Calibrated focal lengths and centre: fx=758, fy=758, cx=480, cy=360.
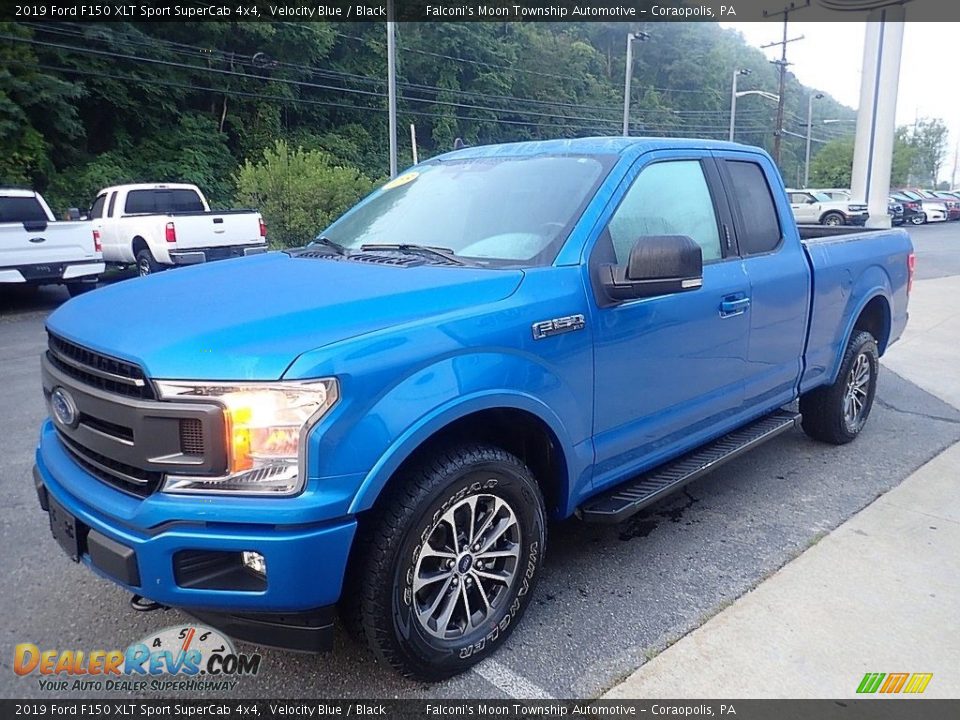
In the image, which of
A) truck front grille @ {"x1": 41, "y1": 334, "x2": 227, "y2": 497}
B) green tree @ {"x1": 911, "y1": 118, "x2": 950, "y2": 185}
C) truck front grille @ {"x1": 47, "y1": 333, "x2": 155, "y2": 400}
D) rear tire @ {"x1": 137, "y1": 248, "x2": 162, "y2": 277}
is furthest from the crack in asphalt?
green tree @ {"x1": 911, "y1": 118, "x2": 950, "y2": 185}

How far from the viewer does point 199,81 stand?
1425 inches

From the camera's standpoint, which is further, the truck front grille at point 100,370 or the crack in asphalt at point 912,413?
the crack in asphalt at point 912,413

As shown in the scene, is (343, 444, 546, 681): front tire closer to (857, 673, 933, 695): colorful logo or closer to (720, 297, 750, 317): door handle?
(857, 673, 933, 695): colorful logo

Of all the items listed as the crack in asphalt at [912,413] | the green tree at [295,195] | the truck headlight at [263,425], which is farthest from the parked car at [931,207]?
the truck headlight at [263,425]

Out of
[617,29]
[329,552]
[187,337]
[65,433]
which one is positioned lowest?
[329,552]

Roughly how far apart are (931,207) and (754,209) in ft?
135

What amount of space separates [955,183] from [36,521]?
11058cm

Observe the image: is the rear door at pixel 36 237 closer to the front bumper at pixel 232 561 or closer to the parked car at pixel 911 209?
the front bumper at pixel 232 561

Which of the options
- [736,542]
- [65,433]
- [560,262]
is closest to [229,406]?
[65,433]

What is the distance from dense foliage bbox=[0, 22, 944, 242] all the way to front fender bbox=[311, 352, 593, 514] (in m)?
16.8

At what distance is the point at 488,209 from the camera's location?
343cm

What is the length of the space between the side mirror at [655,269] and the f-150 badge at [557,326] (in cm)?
21

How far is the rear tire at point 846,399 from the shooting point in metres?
5.07

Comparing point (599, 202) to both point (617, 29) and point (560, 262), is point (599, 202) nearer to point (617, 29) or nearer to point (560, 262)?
point (560, 262)
